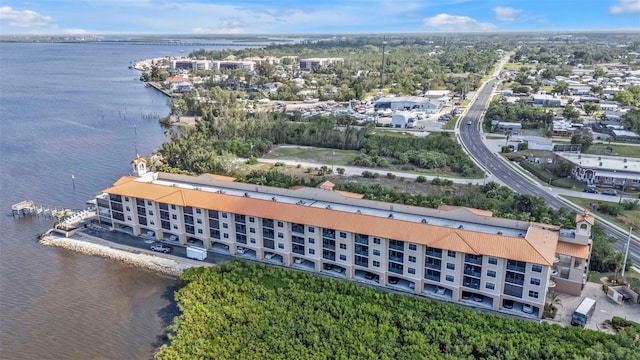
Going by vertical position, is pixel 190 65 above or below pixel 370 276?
above

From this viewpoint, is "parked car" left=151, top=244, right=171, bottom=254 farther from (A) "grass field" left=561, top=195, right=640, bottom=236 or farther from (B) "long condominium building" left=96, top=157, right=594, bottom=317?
(A) "grass field" left=561, top=195, right=640, bottom=236

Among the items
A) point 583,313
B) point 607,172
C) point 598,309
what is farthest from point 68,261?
point 607,172

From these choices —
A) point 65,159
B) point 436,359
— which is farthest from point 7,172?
point 436,359

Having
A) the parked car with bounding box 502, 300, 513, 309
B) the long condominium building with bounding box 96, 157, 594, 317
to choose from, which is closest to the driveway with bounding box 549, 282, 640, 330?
the long condominium building with bounding box 96, 157, 594, 317

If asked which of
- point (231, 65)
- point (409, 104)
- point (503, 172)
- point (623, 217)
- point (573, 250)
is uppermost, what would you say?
point (231, 65)

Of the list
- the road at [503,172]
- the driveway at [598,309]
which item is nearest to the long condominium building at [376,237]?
the driveway at [598,309]

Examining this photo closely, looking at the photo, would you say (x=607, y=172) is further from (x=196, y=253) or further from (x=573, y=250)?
(x=196, y=253)

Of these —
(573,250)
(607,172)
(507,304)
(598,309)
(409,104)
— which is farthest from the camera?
(409,104)
